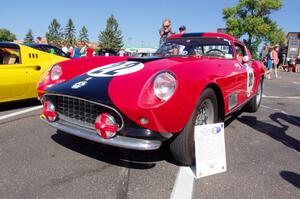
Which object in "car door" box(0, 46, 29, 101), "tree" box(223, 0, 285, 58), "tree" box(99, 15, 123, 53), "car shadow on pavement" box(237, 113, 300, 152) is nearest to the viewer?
"car shadow on pavement" box(237, 113, 300, 152)

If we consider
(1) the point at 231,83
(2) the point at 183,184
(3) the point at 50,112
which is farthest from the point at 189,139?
(3) the point at 50,112

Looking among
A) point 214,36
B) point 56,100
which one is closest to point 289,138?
point 214,36

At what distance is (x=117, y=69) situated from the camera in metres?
2.88

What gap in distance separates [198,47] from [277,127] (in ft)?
5.78

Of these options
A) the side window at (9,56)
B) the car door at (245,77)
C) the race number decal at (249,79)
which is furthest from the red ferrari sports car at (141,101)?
the side window at (9,56)

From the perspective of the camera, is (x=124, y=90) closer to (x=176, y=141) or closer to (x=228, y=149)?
(x=176, y=141)

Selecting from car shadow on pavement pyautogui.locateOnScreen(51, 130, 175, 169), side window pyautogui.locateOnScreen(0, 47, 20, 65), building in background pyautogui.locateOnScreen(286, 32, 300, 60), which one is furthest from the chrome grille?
building in background pyautogui.locateOnScreen(286, 32, 300, 60)

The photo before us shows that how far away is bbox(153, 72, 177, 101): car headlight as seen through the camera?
2.35m

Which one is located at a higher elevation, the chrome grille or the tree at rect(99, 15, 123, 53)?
the tree at rect(99, 15, 123, 53)

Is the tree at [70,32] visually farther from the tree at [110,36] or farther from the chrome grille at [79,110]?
the chrome grille at [79,110]

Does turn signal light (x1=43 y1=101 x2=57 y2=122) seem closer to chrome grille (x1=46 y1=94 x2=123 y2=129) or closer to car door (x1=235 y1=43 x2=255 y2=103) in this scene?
chrome grille (x1=46 y1=94 x2=123 y2=129)

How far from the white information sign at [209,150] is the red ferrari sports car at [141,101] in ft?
0.39

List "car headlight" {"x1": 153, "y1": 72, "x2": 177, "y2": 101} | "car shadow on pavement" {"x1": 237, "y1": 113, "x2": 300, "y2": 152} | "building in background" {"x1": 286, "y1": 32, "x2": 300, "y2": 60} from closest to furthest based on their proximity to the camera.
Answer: "car headlight" {"x1": 153, "y1": 72, "x2": 177, "y2": 101}
"car shadow on pavement" {"x1": 237, "y1": 113, "x2": 300, "y2": 152}
"building in background" {"x1": 286, "y1": 32, "x2": 300, "y2": 60}

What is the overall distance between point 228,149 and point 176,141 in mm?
1031
